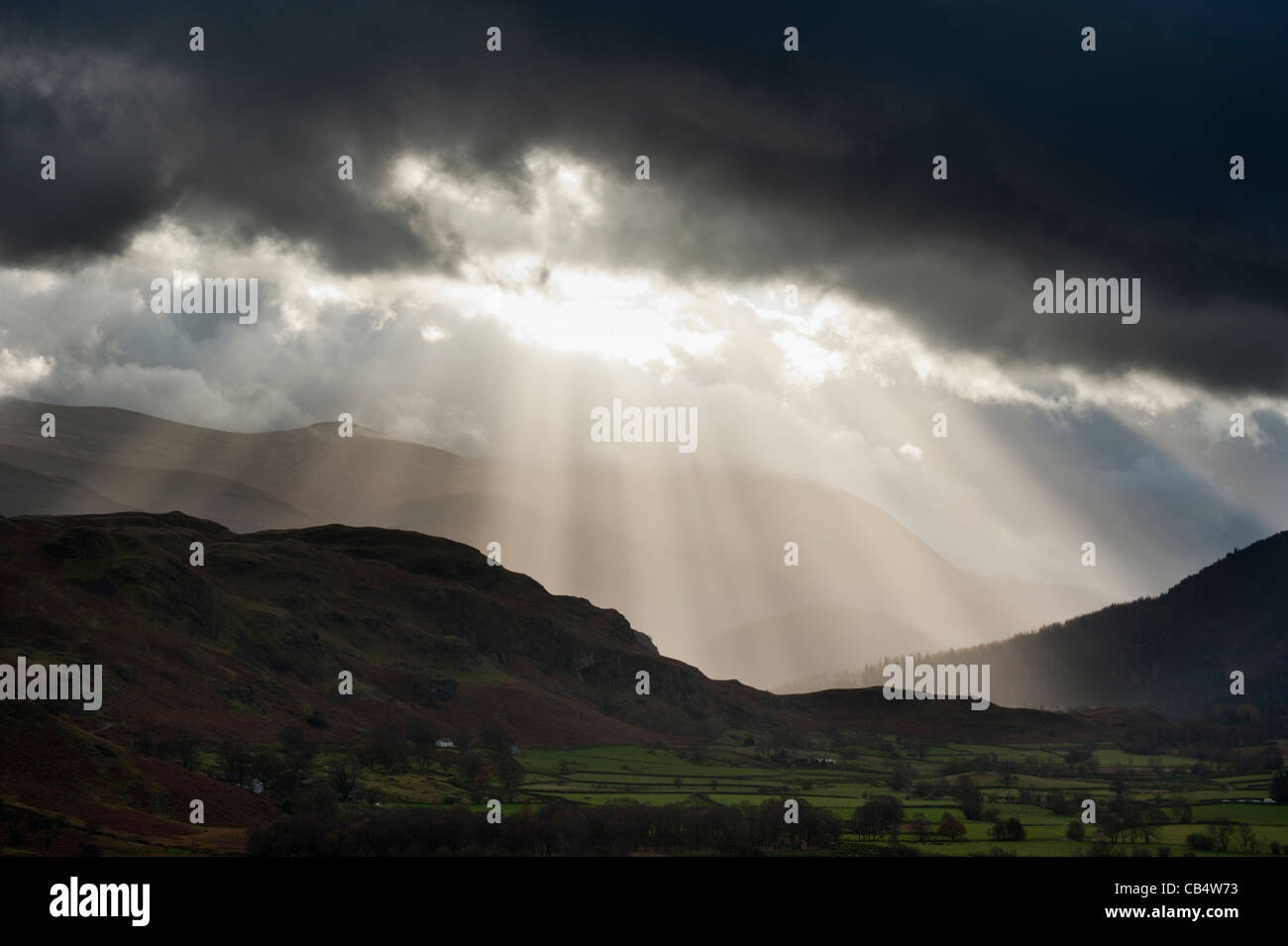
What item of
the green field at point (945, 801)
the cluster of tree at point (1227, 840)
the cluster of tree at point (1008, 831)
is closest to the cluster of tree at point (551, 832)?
the green field at point (945, 801)

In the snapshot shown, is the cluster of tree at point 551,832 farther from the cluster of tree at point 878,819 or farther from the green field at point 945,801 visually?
the green field at point 945,801

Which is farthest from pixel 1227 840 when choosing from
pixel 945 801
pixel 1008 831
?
pixel 945 801

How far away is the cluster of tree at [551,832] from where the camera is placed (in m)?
107

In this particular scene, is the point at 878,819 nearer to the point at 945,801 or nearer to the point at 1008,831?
the point at 1008,831

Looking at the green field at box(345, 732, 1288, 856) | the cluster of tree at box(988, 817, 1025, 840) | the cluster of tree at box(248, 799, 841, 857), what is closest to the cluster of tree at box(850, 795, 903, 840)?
the green field at box(345, 732, 1288, 856)

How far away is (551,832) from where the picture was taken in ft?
370

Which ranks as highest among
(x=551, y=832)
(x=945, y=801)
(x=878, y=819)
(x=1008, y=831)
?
(x=551, y=832)

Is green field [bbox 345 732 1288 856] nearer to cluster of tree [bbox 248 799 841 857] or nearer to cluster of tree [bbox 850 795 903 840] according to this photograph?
cluster of tree [bbox 850 795 903 840]

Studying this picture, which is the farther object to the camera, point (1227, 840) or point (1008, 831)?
point (1008, 831)

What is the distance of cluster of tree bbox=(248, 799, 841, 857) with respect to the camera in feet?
350
